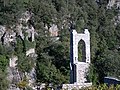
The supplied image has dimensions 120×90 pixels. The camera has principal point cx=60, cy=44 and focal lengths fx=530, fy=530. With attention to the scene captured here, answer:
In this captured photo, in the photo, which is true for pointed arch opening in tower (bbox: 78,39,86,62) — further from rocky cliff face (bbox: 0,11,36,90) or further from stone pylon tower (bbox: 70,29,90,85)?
rocky cliff face (bbox: 0,11,36,90)

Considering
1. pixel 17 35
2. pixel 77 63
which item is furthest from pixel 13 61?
pixel 77 63

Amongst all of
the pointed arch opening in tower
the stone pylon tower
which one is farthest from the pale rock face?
the stone pylon tower

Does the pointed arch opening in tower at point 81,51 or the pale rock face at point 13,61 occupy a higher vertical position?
the pointed arch opening in tower at point 81,51

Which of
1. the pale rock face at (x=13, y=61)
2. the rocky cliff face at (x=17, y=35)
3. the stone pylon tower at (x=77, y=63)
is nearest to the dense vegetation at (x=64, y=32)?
the rocky cliff face at (x=17, y=35)

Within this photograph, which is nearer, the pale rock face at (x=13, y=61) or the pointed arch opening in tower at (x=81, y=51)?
the pointed arch opening in tower at (x=81, y=51)

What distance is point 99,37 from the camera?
164ft

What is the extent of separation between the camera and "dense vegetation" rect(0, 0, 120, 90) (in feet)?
139

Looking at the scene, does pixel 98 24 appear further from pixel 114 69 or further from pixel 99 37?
pixel 114 69

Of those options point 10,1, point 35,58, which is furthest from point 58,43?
point 10,1

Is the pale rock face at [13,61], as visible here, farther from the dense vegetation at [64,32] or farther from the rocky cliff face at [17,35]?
the dense vegetation at [64,32]

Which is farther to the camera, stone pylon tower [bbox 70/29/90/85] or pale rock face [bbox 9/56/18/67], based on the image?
pale rock face [bbox 9/56/18/67]

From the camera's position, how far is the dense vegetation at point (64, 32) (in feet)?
139

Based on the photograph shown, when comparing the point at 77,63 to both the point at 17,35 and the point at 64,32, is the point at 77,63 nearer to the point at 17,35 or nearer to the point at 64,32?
the point at 17,35

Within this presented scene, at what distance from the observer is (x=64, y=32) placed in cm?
4719
